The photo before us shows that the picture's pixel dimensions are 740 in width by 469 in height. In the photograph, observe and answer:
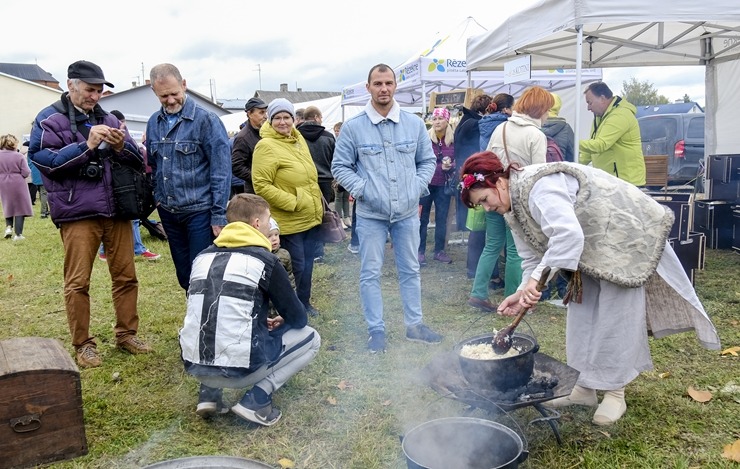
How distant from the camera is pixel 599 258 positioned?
2.97 m

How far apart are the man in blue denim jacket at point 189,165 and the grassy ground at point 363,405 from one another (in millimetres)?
1126

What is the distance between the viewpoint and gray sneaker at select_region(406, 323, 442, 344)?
4.52 metres

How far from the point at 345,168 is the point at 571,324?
1.99 metres

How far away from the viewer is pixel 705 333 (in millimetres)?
3141

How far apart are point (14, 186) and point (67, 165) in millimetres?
8218

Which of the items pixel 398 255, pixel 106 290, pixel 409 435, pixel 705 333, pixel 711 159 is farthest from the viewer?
pixel 711 159

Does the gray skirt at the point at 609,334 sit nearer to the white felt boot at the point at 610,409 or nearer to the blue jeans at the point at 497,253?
the white felt boot at the point at 610,409

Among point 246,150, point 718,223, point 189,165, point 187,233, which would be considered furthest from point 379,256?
point 718,223

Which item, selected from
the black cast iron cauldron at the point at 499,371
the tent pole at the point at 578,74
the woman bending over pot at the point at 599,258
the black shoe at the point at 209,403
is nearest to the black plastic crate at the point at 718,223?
the tent pole at the point at 578,74

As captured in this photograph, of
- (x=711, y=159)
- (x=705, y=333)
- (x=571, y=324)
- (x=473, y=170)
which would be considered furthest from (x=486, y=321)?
(x=711, y=159)

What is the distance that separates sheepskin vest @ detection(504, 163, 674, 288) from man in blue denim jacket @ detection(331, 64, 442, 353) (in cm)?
141

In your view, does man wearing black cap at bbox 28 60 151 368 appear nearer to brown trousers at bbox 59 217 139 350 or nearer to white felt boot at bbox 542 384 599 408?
brown trousers at bbox 59 217 139 350

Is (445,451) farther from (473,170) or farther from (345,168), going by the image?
(345,168)

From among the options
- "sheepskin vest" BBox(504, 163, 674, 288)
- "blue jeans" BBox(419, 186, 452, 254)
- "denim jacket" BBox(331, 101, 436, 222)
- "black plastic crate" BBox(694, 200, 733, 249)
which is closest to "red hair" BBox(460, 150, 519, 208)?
"sheepskin vest" BBox(504, 163, 674, 288)
